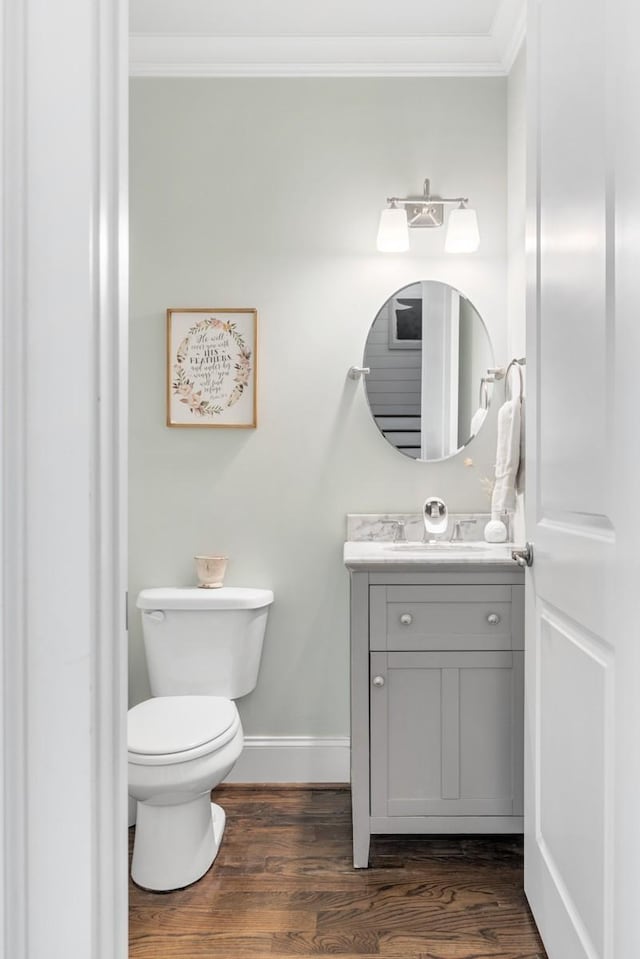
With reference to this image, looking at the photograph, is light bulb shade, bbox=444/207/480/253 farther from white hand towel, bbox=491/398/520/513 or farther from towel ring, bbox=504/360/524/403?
white hand towel, bbox=491/398/520/513

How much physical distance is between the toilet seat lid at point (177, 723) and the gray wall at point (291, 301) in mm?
491

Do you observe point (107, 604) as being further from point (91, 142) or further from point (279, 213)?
point (279, 213)

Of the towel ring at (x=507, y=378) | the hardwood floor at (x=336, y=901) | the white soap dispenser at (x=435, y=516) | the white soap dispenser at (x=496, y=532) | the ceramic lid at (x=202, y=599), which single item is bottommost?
the hardwood floor at (x=336, y=901)

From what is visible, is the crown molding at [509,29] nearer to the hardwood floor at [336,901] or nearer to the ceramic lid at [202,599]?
the ceramic lid at [202,599]

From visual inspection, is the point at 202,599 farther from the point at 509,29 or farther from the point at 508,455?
the point at 509,29

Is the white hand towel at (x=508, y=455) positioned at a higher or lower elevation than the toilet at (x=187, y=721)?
higher

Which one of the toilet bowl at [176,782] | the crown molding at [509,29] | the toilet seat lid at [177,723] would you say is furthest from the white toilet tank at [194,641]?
the crown molding at [509,29]

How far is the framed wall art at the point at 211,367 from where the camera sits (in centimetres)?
252

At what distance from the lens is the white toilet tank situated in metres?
2.29

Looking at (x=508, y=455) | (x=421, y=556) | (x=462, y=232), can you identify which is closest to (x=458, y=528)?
(x=508, y=455)

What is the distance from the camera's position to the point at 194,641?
229 centimetres

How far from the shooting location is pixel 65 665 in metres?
0.80

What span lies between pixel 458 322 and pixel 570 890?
179 centimetres

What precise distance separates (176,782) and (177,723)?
18cm
